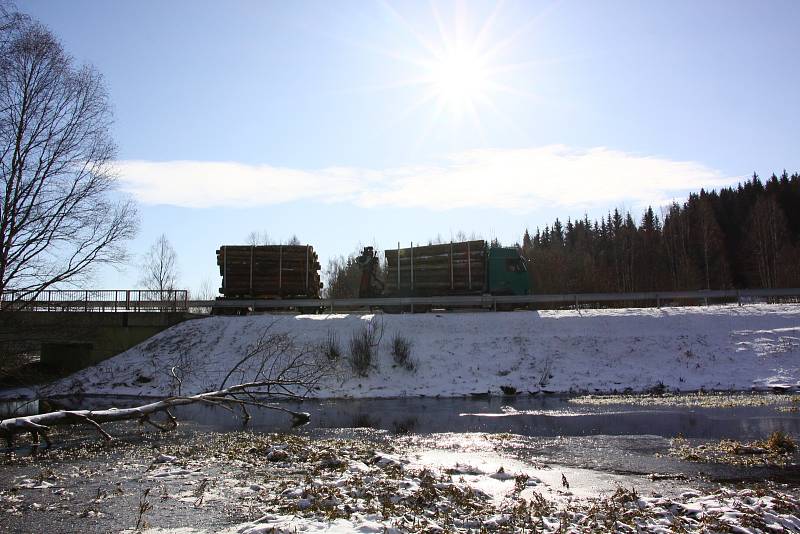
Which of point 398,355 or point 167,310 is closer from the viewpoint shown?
point 398,355

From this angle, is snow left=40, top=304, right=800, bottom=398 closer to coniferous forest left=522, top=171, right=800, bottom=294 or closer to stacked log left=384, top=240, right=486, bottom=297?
stacked log left=384, top=240, right=486, bottom=297

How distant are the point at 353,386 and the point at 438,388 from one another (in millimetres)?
3620

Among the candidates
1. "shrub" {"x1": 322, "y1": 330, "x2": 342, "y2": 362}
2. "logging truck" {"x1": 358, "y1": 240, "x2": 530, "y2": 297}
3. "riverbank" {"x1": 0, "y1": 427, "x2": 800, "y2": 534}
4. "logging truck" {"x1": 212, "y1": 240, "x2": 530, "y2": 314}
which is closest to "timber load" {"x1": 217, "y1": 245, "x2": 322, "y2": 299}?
"logging truck" {"x1": 212, "y1": 240, "x2": 530, "y2": 314}

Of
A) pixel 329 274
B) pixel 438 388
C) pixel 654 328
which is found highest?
pixel 329 274

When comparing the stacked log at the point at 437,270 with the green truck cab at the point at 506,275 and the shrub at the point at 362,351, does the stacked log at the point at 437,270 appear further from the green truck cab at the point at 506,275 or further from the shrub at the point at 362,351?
the shrub at the point at 362,351

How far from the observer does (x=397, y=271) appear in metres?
33.8

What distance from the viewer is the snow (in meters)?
24.1

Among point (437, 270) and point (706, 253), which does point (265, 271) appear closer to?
point (437, 270)

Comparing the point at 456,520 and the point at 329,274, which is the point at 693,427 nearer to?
the point at 456,520

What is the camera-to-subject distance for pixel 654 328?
27359 mm


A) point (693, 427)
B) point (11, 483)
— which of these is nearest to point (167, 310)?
point (11, 483)

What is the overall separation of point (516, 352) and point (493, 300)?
4658 mm

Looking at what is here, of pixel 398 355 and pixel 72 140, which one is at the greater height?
pixel 72 140

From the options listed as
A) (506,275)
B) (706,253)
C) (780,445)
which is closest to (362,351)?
(506,275)
